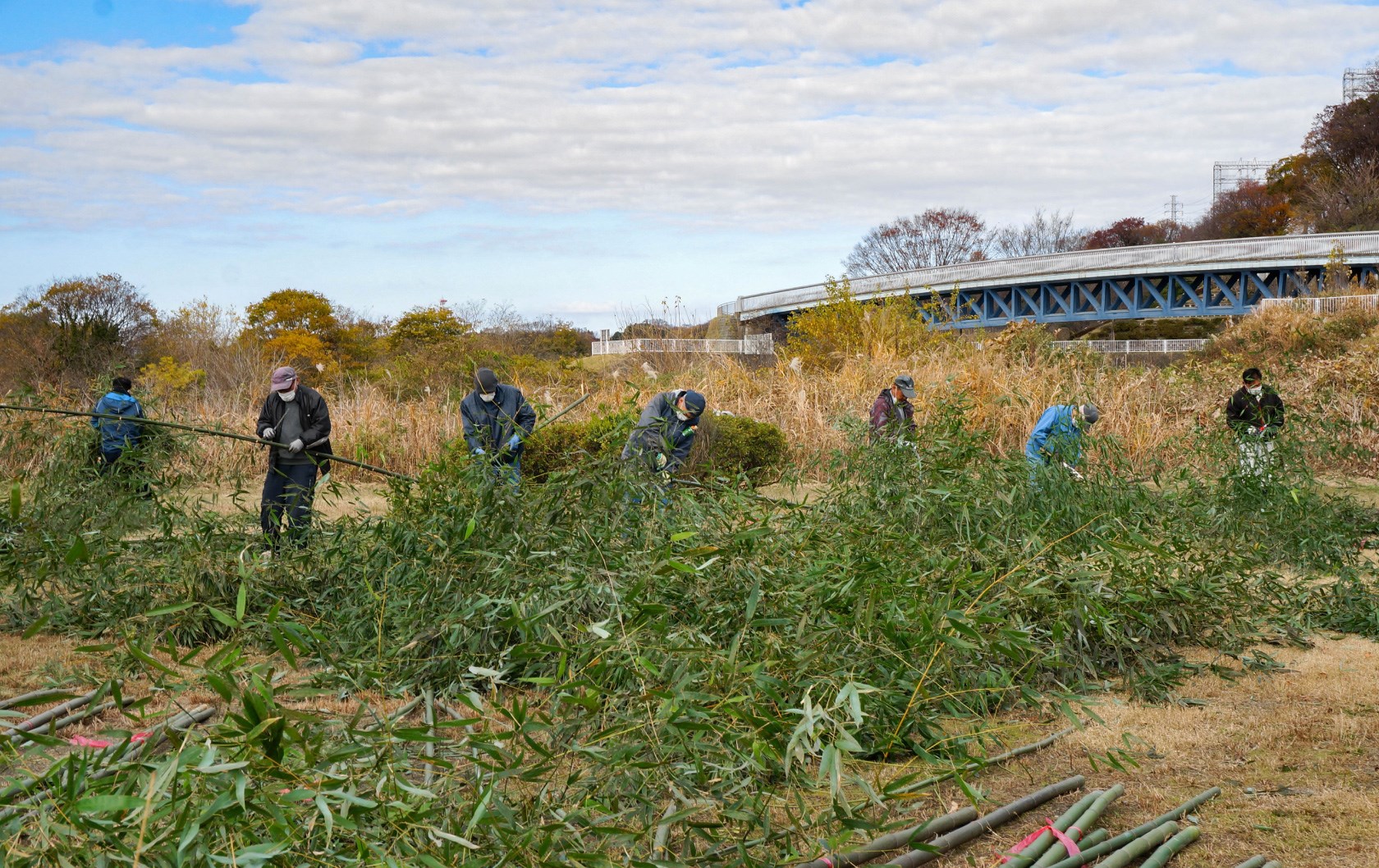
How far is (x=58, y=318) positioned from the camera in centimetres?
2688

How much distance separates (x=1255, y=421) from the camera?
846 cm

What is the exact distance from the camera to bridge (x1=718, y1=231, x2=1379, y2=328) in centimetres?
3825

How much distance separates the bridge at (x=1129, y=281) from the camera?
1506 inches

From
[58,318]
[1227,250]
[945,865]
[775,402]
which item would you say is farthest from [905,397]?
[1227,250]

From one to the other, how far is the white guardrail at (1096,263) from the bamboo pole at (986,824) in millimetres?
32680

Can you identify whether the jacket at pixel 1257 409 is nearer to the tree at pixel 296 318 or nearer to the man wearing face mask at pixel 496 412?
the man wearing face mask at pixel 496 412

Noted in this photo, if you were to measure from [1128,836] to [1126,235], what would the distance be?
6394 centimetres

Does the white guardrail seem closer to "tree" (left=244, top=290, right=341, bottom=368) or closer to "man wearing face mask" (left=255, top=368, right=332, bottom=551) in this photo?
"tree" (left=244, top=290, right=341, bottom=368)

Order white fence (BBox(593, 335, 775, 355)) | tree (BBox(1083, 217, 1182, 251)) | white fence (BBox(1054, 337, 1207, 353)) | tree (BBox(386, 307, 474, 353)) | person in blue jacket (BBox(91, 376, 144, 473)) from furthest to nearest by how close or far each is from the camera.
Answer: tree (BBox(1083, 217, 1182, 251)) → white fence (BBox(1054, 337, 1207, 353)) → tree (BBox(386, 307, 474, 353)) → white fence (BBox(593, 335, 775, 355)) → person in blue jacket (BBox(91, 376, 144, 473))

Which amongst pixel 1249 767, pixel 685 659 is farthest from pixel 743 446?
pixel 685 659

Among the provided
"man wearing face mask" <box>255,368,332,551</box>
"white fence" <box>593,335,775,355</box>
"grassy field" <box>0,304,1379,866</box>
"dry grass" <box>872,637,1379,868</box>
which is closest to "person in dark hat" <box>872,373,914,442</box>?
"grassy field" <box>0,304,1379,866</box>

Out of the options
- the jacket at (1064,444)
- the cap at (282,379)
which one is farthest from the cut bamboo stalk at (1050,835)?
the cap at (282,379)

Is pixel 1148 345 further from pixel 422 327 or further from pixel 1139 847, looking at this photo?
pixel 1139 847

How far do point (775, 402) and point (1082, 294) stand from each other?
35.9 metres
